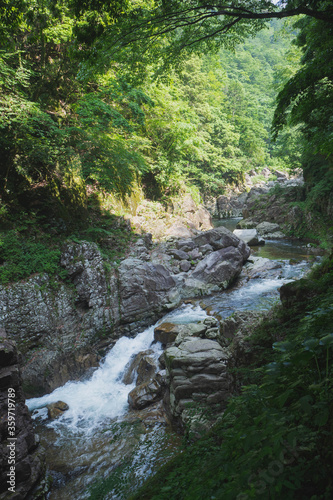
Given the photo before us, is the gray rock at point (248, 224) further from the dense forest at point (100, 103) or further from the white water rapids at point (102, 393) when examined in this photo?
the white water rapids at point (102, 393)

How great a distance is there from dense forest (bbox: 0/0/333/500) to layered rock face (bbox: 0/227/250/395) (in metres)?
0.72

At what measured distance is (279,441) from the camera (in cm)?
122

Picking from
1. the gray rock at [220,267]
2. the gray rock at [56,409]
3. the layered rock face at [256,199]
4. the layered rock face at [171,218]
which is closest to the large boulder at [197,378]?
the gray rock at [56,409]

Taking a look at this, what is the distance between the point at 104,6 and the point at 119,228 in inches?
330

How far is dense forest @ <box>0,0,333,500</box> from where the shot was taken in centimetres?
145

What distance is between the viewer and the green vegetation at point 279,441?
117 cm

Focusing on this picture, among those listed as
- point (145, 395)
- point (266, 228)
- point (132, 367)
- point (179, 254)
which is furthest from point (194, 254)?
point (266, 228)

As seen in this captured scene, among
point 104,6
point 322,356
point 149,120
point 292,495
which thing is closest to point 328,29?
point 104,6

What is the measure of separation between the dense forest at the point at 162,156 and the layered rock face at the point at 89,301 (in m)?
0.72

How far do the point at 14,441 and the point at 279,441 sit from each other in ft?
15.0

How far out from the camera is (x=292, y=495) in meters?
1.10

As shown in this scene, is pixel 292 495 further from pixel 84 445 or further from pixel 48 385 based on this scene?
pixel 48 385

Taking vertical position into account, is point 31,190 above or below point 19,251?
above

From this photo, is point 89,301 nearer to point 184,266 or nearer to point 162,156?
point 184,266
